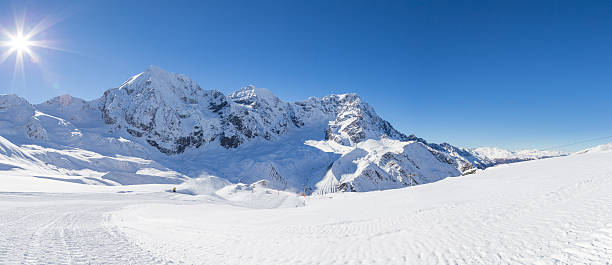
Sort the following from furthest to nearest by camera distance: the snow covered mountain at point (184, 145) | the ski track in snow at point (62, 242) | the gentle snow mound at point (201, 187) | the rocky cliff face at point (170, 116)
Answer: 1. the rocky cliff face at point (170, 116)
2. the snow covered mountain at point (184, 145)
3. the gentle snow mound at point (201, 187)
4. the ski track in snow at point (62, 242)

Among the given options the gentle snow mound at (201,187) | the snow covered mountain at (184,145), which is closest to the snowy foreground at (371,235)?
the gentle snow mound at (201,187)

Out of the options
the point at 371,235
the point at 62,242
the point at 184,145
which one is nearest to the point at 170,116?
the point at 184,145

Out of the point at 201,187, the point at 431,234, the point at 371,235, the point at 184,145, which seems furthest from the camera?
the point at 184,145

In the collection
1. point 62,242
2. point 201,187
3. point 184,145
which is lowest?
point 62,242

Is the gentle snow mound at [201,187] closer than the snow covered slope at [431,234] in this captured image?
No

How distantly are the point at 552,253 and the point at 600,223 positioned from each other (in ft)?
13.8

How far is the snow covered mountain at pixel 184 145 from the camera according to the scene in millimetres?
115375

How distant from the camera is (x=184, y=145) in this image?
524 feet

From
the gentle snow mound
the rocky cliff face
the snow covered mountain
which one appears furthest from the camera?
the rocky cliff face

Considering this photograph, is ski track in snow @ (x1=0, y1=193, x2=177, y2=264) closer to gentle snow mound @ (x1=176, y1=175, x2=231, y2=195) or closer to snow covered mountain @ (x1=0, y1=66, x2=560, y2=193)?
gentle snow mound @ (x1=176, y1=175, x2=231, y2=195)

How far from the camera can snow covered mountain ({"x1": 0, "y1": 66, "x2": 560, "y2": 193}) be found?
379ft

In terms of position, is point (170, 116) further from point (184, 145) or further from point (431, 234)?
point (431, 234)

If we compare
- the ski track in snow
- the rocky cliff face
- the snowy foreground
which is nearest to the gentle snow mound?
the snowy foreground

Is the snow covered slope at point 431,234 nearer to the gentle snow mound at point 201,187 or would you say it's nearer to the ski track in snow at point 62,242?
the ski track in snow at point 62,242
